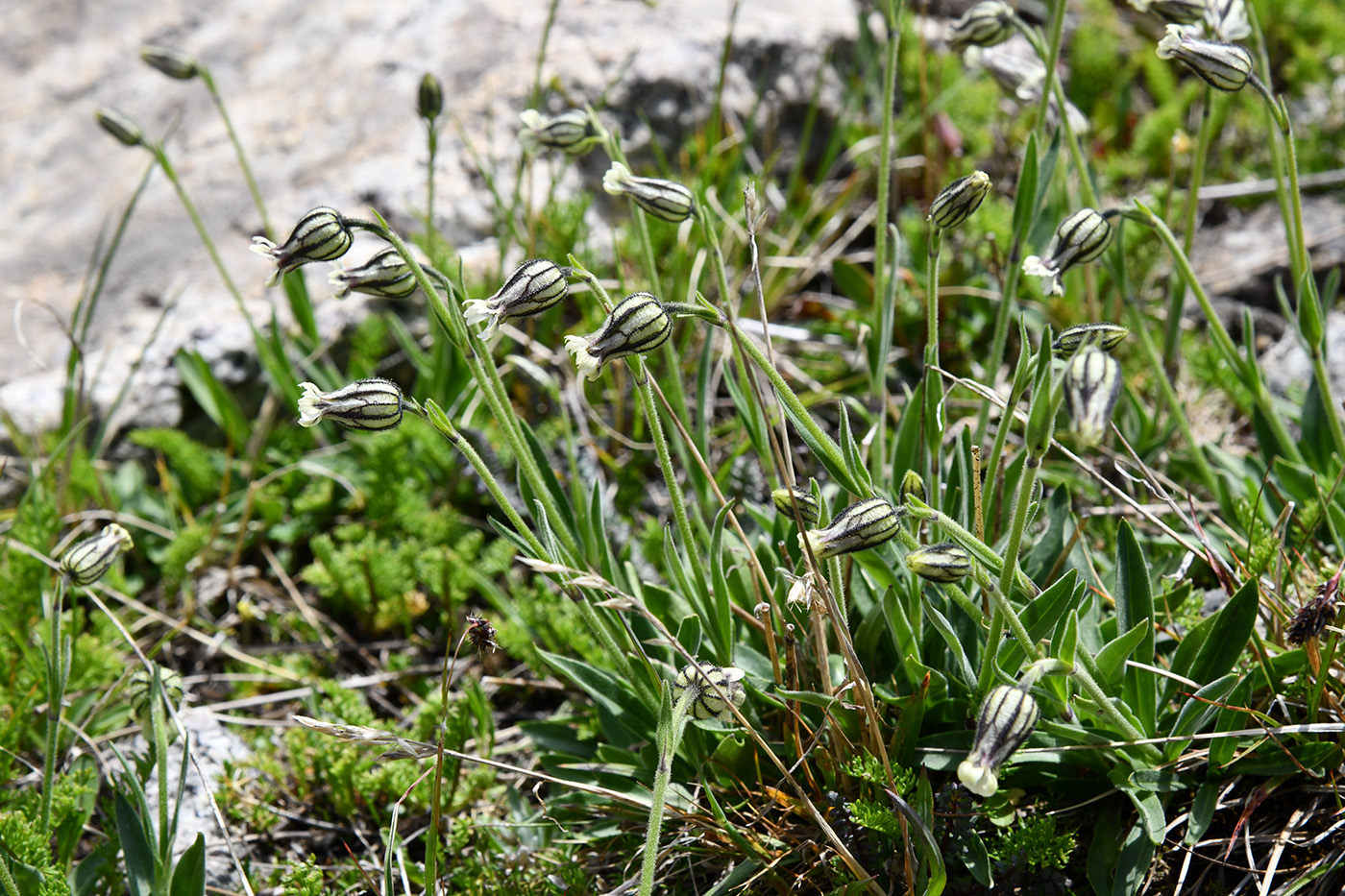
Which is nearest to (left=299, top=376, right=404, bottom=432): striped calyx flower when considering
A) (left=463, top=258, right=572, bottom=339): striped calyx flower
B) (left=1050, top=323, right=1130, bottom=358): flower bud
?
(left=463, top=258, right=572, bottom=339): striped calyx flower

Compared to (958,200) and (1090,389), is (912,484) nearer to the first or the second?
(1090,389)

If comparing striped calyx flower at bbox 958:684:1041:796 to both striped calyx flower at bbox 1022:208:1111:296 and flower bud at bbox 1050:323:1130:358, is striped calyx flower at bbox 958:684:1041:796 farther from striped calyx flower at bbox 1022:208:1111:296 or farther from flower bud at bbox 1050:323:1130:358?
striped calyx flower at bbox 1022:208:1111:296

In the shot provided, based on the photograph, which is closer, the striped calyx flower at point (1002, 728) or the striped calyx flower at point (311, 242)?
the striped calyx flower at point (1002, 728)

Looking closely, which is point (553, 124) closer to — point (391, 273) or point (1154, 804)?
point (391, 273)

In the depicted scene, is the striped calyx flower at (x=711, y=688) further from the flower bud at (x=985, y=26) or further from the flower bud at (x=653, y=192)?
the flower bud at (x=985, y=26)

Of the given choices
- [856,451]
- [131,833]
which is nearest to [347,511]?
[131,833]

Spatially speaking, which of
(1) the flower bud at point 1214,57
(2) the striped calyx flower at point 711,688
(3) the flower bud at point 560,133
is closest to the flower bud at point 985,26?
(1) the flower bud at point 1214,57

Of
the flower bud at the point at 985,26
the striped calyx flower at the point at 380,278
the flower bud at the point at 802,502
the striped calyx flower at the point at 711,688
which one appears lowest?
the striped calyx flower at the point at 711,688
